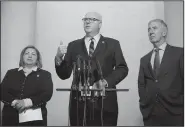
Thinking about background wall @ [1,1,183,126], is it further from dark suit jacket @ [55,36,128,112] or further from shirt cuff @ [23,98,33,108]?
shirt cuff @ [23,98,33,108]

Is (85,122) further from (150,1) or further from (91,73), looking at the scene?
(150,1)

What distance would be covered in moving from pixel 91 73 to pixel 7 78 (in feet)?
3.05

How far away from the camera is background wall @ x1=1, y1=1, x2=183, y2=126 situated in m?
2.91

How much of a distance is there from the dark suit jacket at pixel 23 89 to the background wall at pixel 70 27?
0.22ft

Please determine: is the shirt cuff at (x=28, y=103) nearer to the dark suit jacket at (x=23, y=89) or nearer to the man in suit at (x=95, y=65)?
the dark suit jacket at (x=23, y=89)

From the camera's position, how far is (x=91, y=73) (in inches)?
97.4

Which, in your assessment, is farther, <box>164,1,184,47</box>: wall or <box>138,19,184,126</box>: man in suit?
<box>164,1,184,47</box>: wall

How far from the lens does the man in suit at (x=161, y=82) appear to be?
2.76m

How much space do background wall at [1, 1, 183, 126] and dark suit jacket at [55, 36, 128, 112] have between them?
0.21 feet

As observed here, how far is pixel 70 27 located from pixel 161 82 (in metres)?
1.04

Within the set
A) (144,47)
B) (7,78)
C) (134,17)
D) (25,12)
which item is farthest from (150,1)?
(7,78)

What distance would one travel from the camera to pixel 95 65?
270 centimetres

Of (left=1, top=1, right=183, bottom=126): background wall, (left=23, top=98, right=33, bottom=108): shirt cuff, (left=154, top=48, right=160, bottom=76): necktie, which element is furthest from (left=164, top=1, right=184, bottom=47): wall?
(left=23, top=98, right=33, bottom=108): shirt cuff

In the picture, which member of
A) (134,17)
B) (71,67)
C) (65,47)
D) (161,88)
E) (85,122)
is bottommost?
(85,122)
